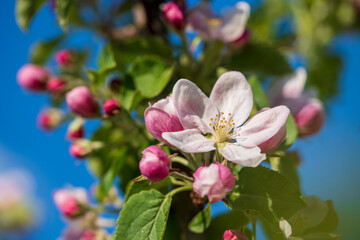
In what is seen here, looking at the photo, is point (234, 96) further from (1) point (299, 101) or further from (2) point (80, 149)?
(2) point (80, 149)

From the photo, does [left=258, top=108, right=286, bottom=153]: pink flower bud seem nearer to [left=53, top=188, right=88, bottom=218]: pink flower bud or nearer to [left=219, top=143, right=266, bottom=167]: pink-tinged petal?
[left=219, top=143, right=266, bottom=167]: pink-tinged petal

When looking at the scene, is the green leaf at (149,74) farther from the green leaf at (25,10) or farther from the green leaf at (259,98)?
the green leaf at (25,10)

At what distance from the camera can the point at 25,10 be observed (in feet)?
4.96

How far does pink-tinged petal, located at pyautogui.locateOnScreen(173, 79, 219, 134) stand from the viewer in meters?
0.95

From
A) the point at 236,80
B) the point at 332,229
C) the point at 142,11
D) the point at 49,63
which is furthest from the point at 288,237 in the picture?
the point at 49,63

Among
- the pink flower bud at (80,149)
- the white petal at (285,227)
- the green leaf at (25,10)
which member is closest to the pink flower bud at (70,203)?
the pink flower bud at (80,149)

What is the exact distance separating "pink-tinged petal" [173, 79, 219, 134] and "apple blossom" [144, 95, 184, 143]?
0.02 meters

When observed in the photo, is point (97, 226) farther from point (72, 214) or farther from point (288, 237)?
point (288, 237)

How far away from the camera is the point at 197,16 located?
4.85 feet

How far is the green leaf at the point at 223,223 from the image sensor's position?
113 centimetres

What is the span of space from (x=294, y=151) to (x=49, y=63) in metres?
1.23

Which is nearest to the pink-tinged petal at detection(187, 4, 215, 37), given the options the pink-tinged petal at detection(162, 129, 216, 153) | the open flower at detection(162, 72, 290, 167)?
the open flower at detection(162, 72, 290, 167)

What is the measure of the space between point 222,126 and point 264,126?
115 mm

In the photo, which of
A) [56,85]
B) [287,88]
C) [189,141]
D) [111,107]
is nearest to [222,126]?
[189,141]
